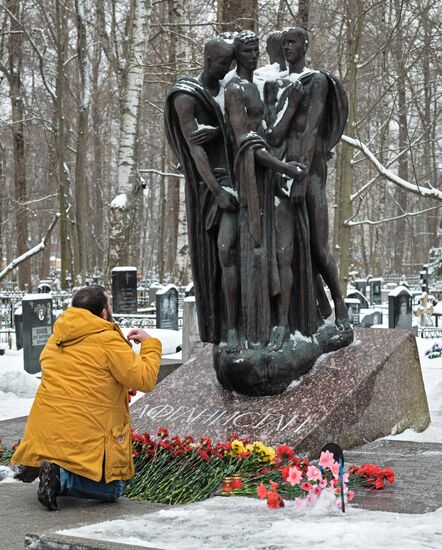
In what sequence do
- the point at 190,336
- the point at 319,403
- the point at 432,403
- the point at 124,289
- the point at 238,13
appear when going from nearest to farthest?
the point at 319,403, the point at 432,403, the point at 190,336, the point at 238,13, the point at 124,289

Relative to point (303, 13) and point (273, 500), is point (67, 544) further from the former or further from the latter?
point (303, 13)

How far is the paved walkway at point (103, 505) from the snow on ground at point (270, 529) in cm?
20

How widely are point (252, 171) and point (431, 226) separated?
3994cm

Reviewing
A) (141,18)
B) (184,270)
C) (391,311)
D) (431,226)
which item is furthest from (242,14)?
(431,226)

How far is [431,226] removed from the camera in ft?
153

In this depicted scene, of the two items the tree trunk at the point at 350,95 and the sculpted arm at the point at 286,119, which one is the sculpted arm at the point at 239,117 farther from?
the tree trunk at the point at 350,95

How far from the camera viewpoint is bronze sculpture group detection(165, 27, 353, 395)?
787 cm

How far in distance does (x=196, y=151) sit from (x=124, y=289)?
14.3 m

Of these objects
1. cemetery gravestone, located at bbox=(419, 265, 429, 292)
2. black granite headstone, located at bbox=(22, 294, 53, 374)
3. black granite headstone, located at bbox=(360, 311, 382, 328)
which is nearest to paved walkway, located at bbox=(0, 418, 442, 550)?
black granite headstone, located at bbox=(22, 294, 53, 374)

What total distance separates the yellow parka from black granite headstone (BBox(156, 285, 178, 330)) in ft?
50.2

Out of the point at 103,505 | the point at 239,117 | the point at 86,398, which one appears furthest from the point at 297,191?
the point at 103,505

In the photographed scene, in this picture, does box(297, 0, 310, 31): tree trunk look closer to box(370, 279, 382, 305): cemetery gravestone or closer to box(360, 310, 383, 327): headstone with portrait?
box(360, 310, 383, 327): headstone with portrait

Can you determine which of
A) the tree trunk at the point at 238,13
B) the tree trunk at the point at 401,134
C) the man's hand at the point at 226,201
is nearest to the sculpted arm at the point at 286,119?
the man's hand at the point at 226,201

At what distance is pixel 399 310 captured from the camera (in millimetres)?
21469
